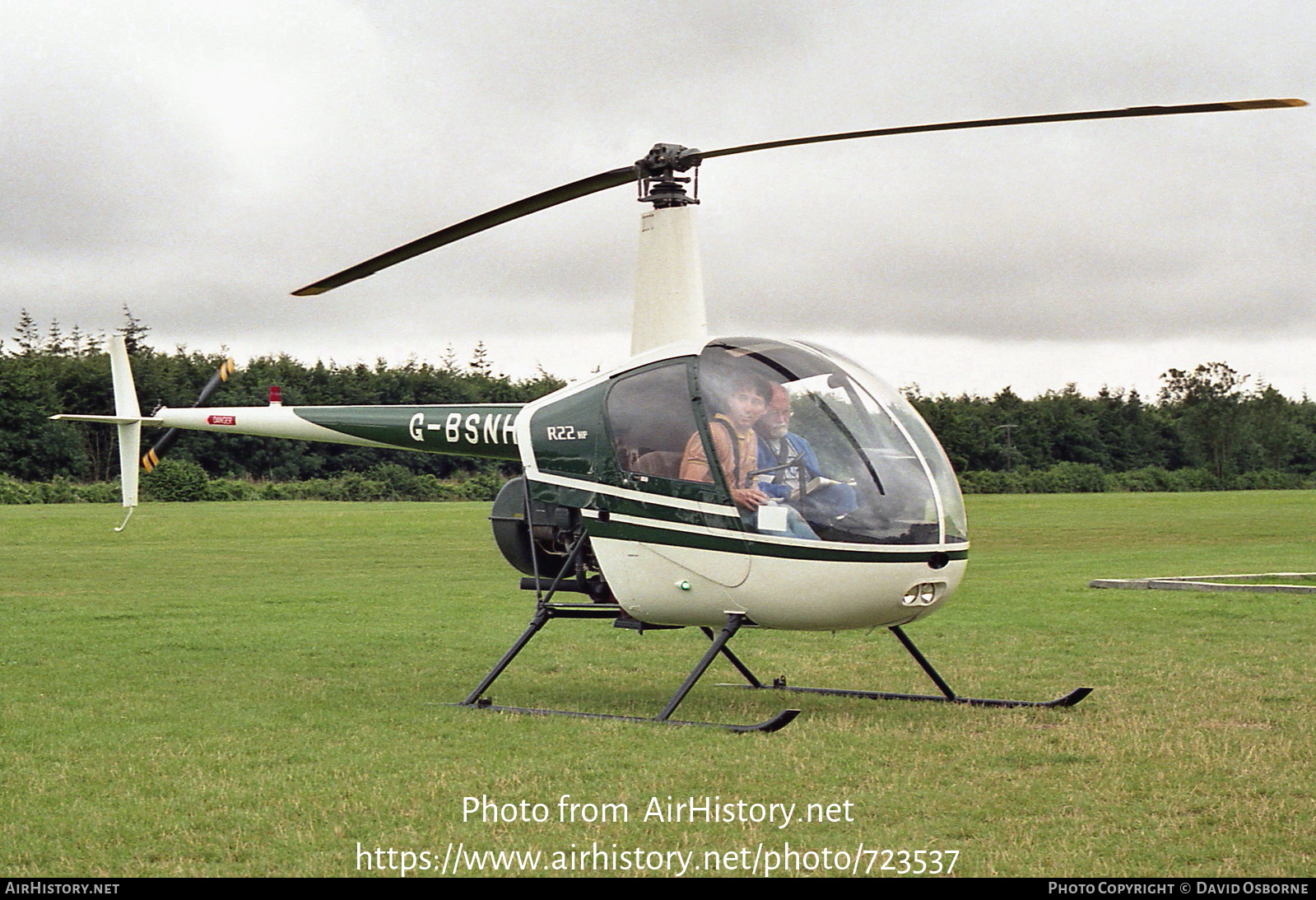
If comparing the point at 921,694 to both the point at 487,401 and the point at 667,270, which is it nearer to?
the point at 667,270

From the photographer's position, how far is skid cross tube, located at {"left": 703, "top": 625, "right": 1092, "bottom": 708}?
998 centimetres

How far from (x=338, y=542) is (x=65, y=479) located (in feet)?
95.5

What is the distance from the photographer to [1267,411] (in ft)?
308

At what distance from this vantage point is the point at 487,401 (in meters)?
64.2

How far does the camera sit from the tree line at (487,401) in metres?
58.1

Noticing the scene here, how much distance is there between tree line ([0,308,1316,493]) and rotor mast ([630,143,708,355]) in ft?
102

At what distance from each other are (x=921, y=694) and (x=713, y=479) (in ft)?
9.54

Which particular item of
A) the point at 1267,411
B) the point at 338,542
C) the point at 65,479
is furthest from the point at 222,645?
the point at 1267,411

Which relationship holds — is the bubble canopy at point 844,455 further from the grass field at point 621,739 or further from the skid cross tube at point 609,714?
the grass field at point 621,739

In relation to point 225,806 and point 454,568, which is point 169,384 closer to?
point 454,568

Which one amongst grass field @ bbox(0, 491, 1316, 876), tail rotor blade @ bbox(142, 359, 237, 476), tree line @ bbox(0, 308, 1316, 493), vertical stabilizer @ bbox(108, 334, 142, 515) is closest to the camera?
grass field @ bbox(0, 491, 1316, 876)

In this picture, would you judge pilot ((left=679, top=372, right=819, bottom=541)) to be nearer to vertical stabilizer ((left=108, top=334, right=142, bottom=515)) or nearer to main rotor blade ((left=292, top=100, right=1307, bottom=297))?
main rotor blade ((left=292, top=100, right=1307, bottom=297))

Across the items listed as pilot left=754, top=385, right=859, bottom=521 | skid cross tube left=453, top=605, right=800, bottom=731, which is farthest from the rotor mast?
skid cross tube left=453, top=605, right=800, bottom=731
